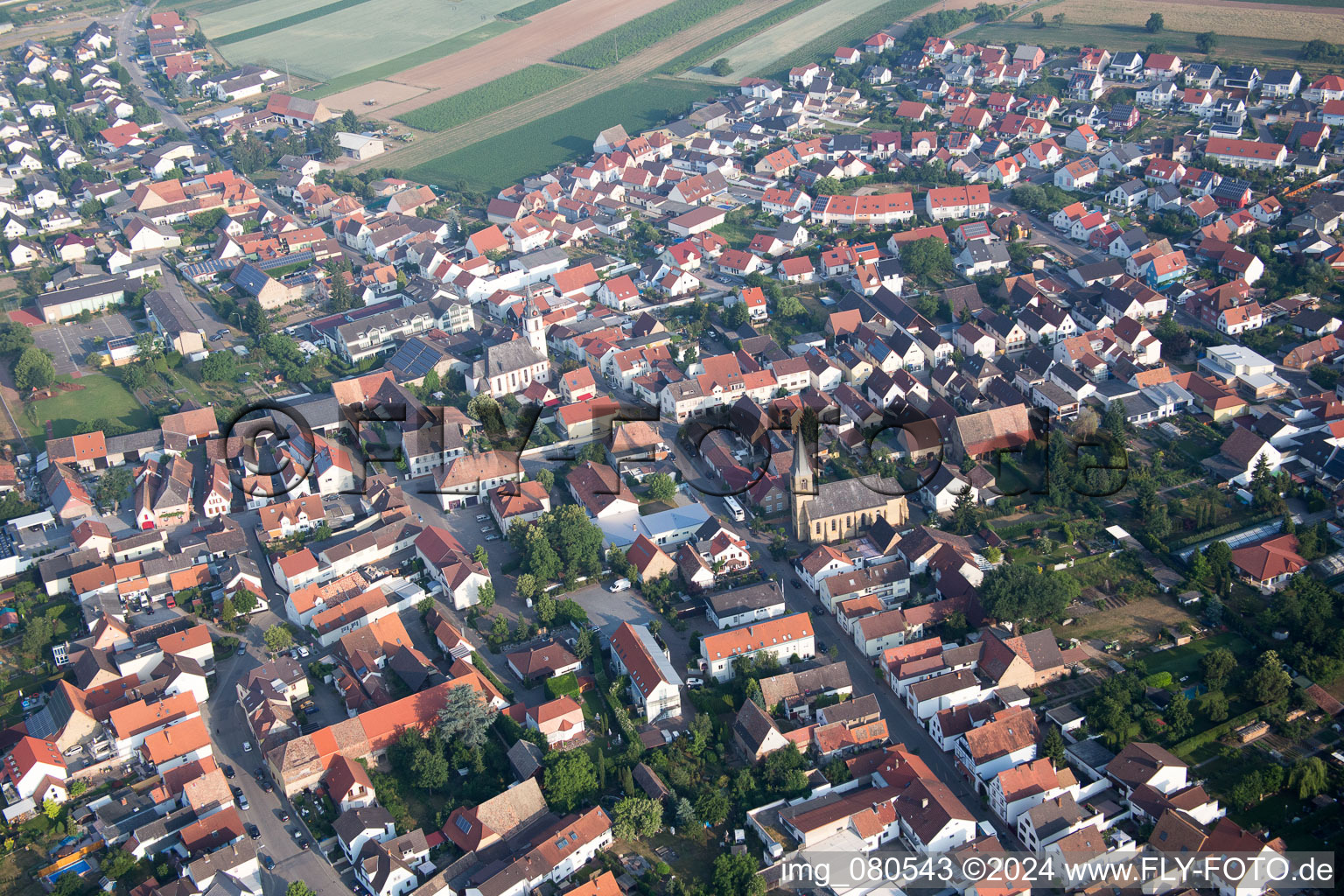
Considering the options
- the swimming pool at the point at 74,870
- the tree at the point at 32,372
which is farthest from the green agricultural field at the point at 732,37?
the swimming pool at the point at 74,870

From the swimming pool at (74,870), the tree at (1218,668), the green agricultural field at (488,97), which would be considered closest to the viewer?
the swimming pool at (74,870)

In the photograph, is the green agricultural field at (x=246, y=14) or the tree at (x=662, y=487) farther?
the green agricultural field at (x=246, y=14)

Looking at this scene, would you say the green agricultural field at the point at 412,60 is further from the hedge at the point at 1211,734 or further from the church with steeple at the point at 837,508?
the hedge at the point at 1211,734

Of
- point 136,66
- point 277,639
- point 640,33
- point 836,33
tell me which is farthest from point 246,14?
point 277,639

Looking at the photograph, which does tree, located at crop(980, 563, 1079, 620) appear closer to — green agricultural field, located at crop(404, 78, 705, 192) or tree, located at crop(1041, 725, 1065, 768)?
tree, located at crop(1041, 725, 1065, 768)

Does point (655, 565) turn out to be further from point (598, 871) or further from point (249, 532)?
point (249, 532)

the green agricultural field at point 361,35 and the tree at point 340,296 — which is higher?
the green agricultural field at point 361,35
